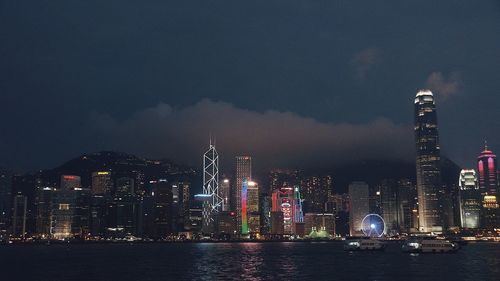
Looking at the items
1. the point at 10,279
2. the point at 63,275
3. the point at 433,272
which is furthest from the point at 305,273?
the point at 10,279

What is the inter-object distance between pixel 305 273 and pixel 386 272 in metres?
15.2

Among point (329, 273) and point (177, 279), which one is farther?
point (329, 273)

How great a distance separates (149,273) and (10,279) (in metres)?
23.8

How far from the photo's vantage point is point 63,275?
340 feet

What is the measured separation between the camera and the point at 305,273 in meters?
106

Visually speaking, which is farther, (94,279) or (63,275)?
(63,275)

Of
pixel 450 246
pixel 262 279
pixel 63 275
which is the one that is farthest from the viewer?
pixel 450 246

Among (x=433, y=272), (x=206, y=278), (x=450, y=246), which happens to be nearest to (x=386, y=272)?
(x=433, y=272)

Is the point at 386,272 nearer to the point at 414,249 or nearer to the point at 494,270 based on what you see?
the point at 494,270

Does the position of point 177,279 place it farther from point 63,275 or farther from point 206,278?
point 63,275

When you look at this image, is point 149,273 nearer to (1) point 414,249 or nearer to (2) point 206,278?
(2) point 206,278

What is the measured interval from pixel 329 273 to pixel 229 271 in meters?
18.8

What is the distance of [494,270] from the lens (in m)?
110

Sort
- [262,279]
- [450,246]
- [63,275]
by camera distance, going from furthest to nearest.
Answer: [450,246]
[63,275]
[262,279]
